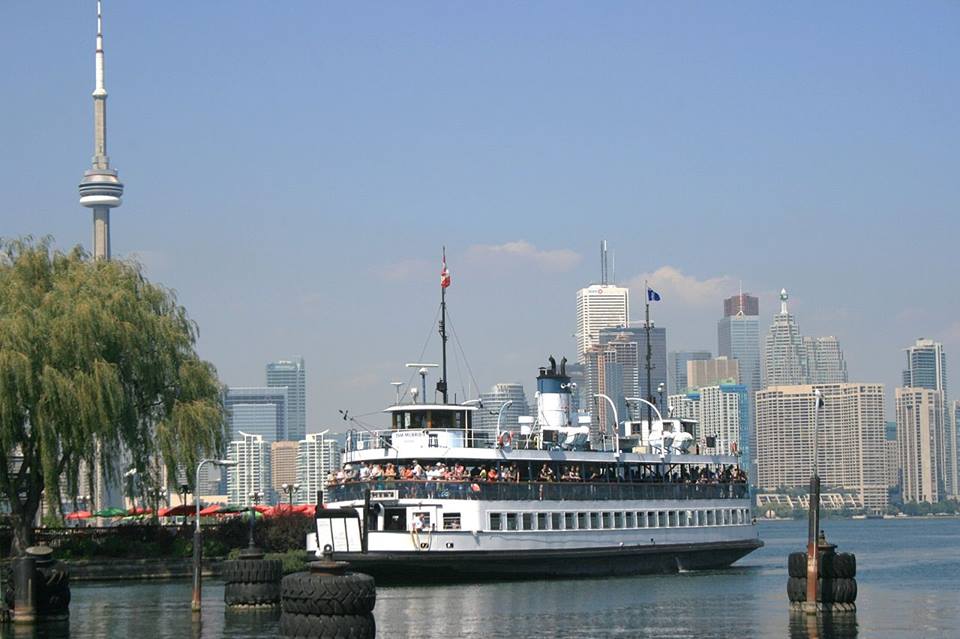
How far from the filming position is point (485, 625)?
42938mm

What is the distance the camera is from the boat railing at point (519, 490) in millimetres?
56906

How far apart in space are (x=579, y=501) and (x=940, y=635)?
22.8m

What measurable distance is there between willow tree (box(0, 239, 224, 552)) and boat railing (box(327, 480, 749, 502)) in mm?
6609

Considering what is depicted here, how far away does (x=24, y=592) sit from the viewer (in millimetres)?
41906

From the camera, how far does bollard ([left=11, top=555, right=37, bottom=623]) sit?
1645 inches

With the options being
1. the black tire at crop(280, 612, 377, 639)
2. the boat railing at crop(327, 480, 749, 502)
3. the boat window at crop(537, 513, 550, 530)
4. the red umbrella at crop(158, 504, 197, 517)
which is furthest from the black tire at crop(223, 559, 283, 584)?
the red umbrella at crop(158, 504, 197, 517)

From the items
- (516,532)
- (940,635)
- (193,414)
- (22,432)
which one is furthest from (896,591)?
(22,432)

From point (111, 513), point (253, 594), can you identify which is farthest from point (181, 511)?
point (253, 594)

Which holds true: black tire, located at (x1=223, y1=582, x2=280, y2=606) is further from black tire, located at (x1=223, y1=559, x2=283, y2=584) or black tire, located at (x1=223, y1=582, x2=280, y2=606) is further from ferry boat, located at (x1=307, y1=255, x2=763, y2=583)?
ferry boat, located at (x1=307, y1=255, x2=763, y2=583)

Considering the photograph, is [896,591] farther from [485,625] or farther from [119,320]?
[119,320]

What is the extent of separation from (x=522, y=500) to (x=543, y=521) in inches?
55.4

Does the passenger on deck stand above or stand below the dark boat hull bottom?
above

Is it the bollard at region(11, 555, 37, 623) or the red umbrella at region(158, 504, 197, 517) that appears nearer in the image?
the bollard at region(11, 555, 37, 623)

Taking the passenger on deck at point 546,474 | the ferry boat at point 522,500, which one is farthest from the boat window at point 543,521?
the passenger on deck at point 546,474
